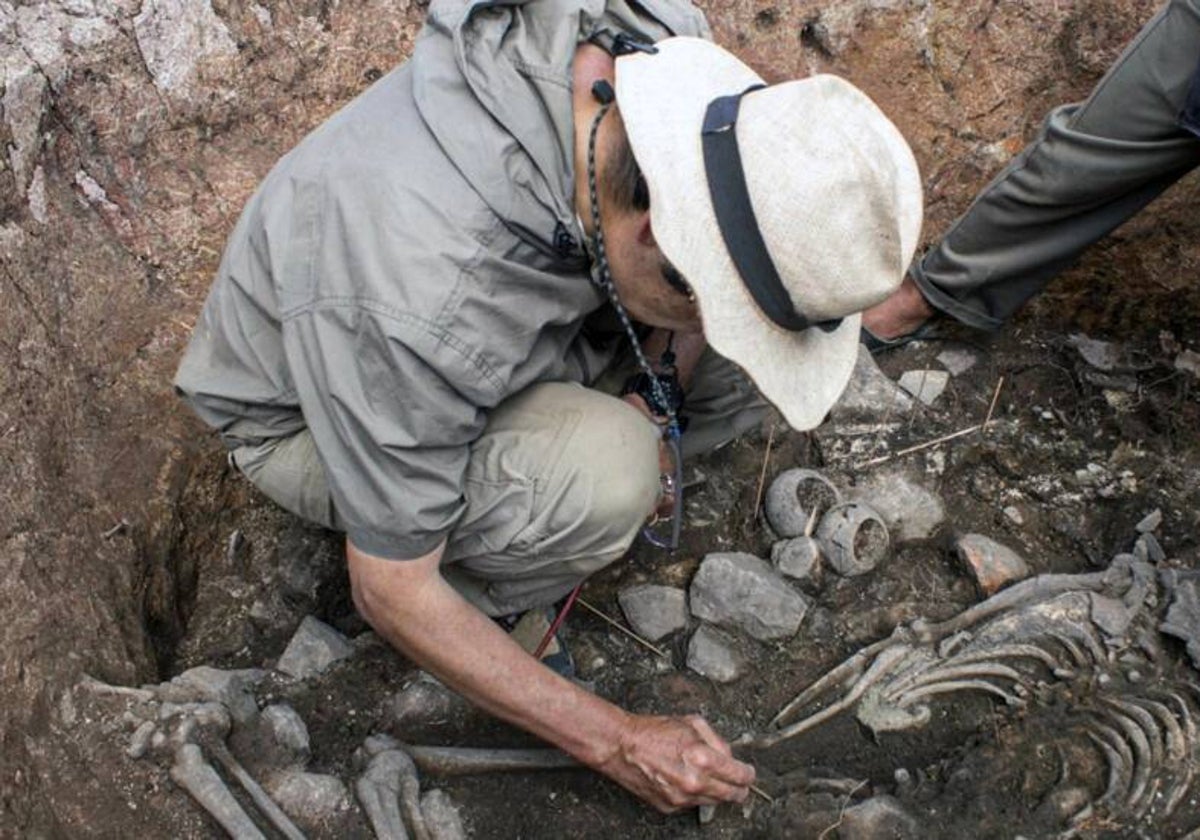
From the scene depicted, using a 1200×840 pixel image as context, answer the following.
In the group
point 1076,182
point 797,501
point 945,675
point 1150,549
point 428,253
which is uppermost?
point 428,253

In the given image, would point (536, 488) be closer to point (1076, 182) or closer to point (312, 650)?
point (312, 650)

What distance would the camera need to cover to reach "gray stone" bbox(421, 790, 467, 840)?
230cm

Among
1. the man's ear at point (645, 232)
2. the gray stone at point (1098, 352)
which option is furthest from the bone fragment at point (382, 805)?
the gray stone at point (1098, 352)

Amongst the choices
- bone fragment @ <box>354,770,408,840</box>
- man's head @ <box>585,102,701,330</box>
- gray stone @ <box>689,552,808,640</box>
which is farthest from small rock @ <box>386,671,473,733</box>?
man's head @ <box>585,102,701,330</box>

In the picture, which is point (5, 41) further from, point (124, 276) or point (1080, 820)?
point (1080, 820)

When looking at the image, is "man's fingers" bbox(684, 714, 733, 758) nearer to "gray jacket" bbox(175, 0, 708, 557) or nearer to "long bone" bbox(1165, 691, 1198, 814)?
"gray jacket" bbox(175, 0, 708, 557)

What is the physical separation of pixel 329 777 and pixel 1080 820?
145 cm

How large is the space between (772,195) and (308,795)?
4.66 ft

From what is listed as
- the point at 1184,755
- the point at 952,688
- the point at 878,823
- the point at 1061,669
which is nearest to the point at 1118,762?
the point at 1184,755

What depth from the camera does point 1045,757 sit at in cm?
244

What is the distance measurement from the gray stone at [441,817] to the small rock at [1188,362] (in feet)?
7.63

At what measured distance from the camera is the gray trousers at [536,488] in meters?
2.35

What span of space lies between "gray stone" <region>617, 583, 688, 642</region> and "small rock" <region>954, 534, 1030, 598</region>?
0.69 m

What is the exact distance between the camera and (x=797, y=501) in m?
2.99
